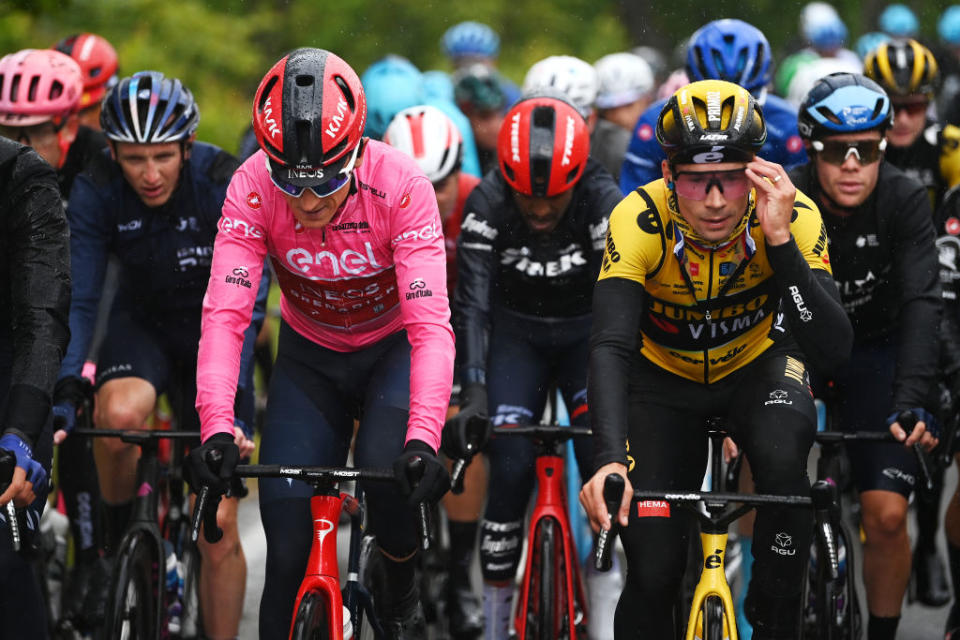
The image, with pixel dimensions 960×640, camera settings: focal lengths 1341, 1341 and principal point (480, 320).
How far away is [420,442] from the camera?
180 inches

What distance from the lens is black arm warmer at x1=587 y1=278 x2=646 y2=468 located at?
4.49 m

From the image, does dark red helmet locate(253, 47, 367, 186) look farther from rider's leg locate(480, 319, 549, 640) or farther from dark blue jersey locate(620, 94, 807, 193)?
dark blue jersey locate(620, 94, 807, 193)

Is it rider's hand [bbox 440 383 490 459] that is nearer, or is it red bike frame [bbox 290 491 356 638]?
red bike frame [bbox 290 491 356 638]

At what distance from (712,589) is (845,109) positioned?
237 cm

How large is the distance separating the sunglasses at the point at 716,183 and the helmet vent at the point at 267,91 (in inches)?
59.2

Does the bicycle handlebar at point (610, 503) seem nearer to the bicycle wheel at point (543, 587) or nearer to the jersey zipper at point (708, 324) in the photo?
the jersey zipper at point (708, 324)

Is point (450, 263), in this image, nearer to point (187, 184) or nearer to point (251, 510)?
point (187, 184)

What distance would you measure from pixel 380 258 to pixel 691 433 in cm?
137

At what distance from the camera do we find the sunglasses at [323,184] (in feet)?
15.6

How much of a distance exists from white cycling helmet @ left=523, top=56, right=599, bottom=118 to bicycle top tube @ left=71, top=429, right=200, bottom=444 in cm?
462

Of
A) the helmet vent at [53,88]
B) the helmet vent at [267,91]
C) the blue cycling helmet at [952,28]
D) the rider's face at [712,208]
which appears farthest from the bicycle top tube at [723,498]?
the blue cycling helmet at [952,28]

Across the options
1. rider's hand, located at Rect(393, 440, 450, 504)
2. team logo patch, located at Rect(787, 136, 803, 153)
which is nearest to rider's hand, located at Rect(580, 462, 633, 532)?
rider's hand, located at Rect(393, 440, 450, 504)

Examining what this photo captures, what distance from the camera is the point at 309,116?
469 centimetres

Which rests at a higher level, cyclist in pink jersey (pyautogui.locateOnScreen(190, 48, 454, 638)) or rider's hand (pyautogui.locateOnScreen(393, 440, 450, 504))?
cyclist in pink jersey (pyautogui.locateOnScreen(190, 48, 454, 638))
